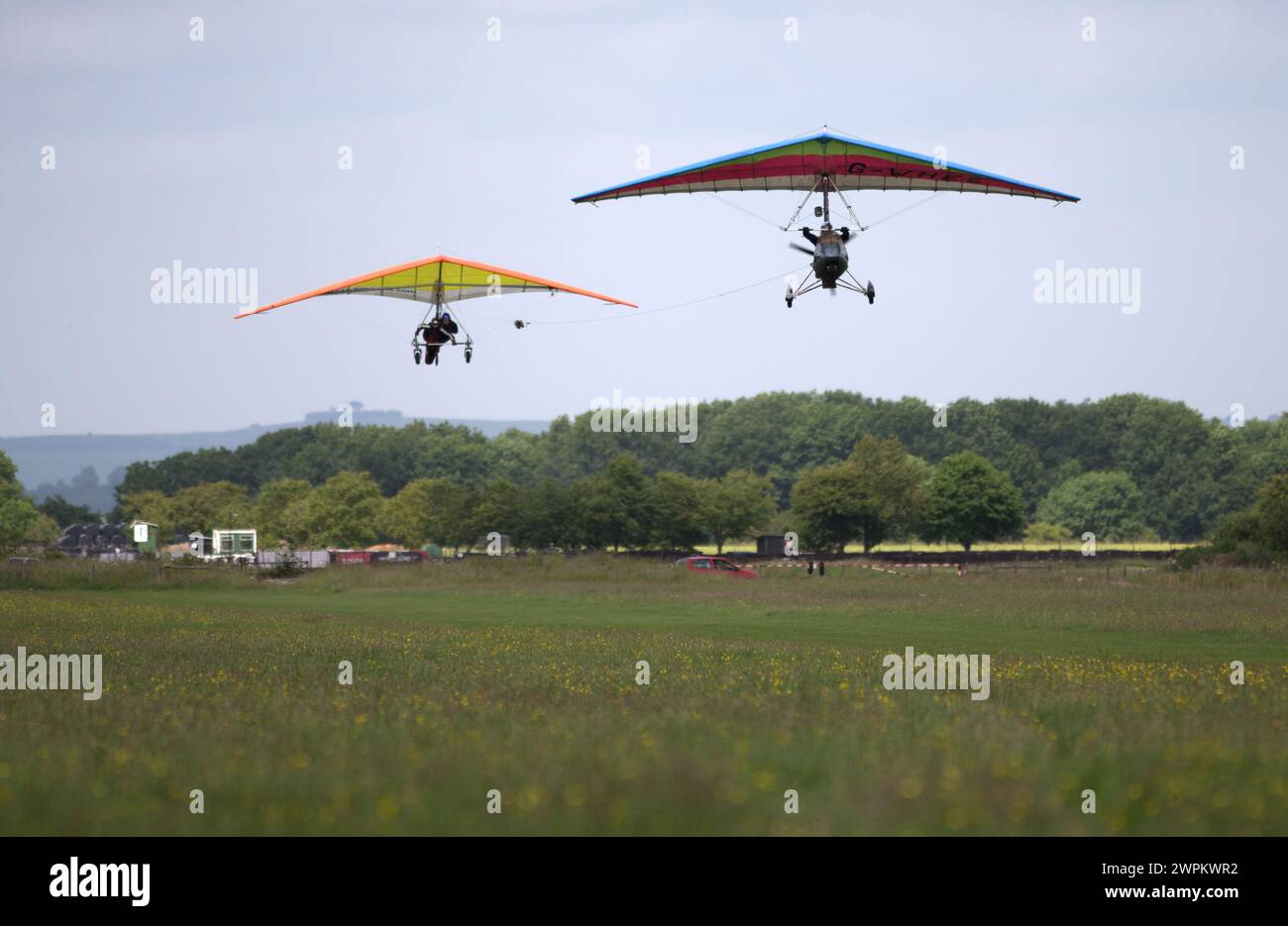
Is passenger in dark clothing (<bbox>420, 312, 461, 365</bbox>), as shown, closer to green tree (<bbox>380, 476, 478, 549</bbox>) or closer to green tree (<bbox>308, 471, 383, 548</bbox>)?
green tree (<bbox>380, 476, 478, 549</bbox>)

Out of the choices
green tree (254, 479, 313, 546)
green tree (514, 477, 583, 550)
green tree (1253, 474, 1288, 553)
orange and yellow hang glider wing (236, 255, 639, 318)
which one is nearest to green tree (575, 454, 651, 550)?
green tree (514, 477, 583, 550)

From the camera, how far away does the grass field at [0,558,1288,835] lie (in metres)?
10.6

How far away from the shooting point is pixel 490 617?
38.6 m

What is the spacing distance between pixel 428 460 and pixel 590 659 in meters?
162

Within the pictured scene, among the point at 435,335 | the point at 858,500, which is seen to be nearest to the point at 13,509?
the point at 858,500

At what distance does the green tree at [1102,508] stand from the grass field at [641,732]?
367 feet

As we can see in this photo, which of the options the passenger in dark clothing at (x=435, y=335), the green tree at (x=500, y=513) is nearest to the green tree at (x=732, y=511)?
the green tree at (x=500, y=513)

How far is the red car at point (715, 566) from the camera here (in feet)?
204

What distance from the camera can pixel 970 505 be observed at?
117 meters

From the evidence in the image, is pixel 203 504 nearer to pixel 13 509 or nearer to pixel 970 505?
pixel 13 509

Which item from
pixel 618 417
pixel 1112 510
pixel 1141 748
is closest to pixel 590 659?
pixel 1141 748

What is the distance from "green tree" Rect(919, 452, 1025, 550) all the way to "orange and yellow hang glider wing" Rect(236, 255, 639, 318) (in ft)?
266

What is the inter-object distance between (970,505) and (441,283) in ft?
276
